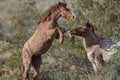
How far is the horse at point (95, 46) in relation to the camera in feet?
38.5

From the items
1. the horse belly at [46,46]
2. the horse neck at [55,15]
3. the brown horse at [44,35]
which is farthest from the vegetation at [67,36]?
the horse neck at [55,15]

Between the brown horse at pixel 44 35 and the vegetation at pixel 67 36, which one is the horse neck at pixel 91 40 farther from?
the vegetation at pixel 67 36

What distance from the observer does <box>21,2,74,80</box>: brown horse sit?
11570 mm

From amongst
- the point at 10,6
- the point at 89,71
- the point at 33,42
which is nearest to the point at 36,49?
the point at 33,42

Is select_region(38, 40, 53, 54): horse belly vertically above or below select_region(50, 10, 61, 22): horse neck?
below

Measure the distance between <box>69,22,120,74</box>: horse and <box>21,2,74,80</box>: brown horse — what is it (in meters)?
0.45

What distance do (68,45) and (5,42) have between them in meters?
2.00

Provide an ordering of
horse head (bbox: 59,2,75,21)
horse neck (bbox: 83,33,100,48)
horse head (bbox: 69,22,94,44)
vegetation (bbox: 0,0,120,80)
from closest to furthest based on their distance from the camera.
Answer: horse head (bbox: 59,2,75,21) < horse head (bbox: 69,22,94,44) < horse neck (bbox: 83,33,100,48) < vegetation (bbox: 0,0,120,80)

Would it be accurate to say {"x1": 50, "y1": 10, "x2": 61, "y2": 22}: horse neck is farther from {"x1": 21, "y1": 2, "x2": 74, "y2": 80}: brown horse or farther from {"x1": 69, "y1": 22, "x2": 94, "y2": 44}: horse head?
{"x1": 69, "y1": 22, "x2": 94, "y2": 44}: horse head

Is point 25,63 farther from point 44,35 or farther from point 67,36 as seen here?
point 67,36

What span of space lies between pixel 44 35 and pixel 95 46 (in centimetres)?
130

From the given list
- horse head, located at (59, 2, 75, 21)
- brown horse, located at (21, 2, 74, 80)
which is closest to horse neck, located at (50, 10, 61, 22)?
brown horse, located at (21, 2, 74, 80)

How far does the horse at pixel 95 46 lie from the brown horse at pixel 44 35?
450 mm

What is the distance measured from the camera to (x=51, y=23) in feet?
38.5
